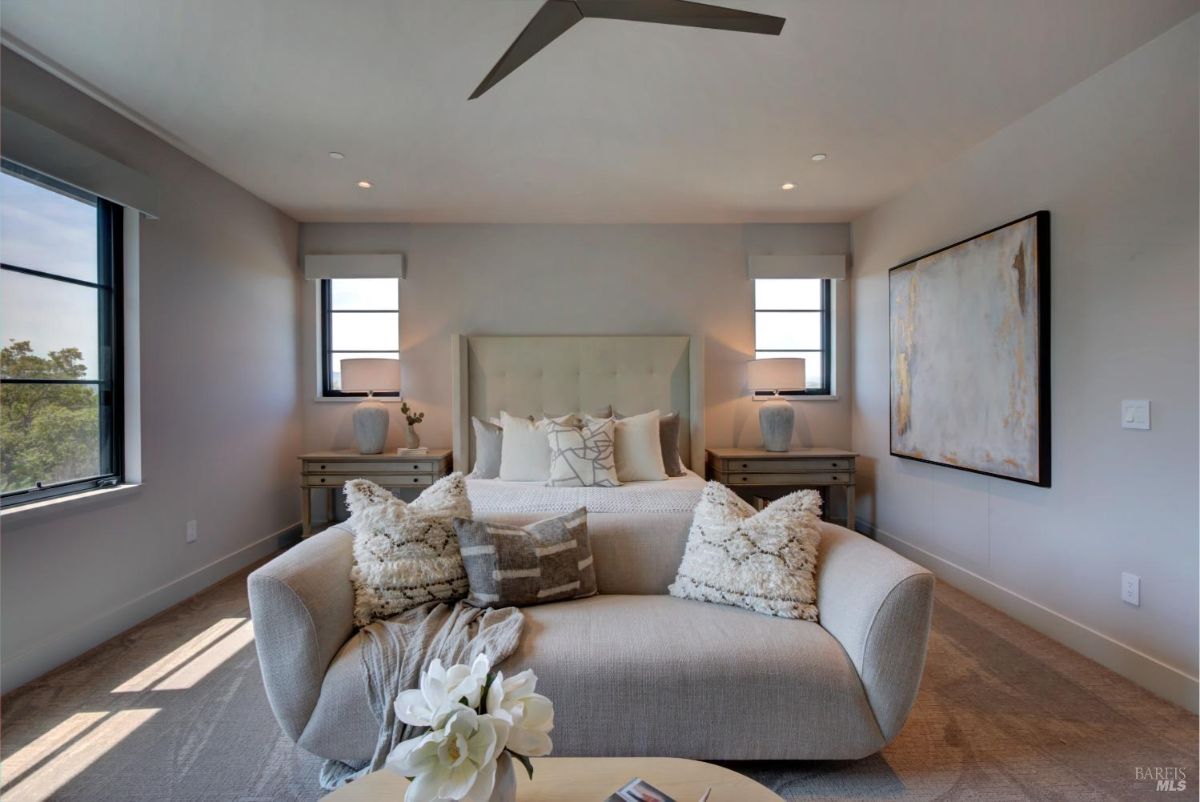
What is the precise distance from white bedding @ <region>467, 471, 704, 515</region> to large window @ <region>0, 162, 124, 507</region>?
175cm

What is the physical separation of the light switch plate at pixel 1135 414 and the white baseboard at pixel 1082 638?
88 cm

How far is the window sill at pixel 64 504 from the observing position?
1.97 meters

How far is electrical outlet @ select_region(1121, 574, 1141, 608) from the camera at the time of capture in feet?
6.67

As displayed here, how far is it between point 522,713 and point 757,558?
113cm

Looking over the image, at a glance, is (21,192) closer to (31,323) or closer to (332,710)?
(31,323)

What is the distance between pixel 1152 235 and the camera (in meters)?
1.99

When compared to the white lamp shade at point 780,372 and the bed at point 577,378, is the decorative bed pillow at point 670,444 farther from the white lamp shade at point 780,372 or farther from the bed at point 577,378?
the white lamp shade at point 780,372

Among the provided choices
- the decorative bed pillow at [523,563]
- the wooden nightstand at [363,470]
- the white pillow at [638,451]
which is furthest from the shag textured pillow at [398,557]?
the wooden nightstand at [363,470]

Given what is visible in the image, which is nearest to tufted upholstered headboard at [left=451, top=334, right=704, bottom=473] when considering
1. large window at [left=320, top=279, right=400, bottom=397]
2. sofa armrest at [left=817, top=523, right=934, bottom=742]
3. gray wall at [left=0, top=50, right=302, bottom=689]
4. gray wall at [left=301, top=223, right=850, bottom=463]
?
gray wall at [left=301, top=223, right=850, bottom=463]

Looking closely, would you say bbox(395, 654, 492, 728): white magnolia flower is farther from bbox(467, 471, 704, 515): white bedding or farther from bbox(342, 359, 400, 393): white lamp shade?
bbox(342, 359, 400, 393): white lamp shade

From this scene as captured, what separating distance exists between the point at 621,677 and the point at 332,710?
798 mm

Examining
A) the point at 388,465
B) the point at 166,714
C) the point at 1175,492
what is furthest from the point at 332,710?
the point at 1175,492

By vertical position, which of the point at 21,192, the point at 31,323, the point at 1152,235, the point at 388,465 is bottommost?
the point at 388,465

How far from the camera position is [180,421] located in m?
2.83
